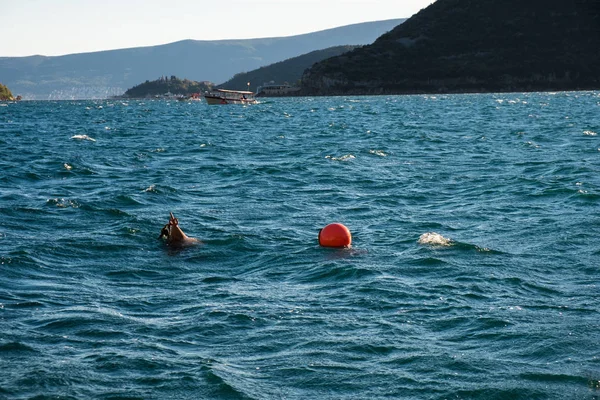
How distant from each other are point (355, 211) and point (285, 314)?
33.6ft

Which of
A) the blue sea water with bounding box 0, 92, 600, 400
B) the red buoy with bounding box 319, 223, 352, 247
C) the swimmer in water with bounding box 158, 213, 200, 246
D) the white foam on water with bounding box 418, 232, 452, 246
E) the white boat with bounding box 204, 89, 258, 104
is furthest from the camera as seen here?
the white boat with bounding box 204, 89, 258, 104

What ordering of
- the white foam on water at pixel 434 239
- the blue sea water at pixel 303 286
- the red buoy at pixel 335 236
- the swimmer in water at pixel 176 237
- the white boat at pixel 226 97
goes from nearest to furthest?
the blue sea water at pixel 303 286
the red buoy at pixel 335 236
the white foam on water at pixel 434 239
the swimmer in water at pixel 176 237
the white boat at pixel 226 97

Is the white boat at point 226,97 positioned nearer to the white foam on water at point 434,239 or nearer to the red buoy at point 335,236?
the white foam on water at point 434,239

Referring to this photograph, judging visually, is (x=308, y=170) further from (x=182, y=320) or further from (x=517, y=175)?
(x=182, y=320)

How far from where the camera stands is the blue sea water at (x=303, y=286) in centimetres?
1088

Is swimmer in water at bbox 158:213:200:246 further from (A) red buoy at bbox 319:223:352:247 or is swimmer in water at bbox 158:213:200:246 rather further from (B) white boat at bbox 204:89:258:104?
(B) white boat at bbox 204:89:258:104

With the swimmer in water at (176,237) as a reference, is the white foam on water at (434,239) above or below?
below

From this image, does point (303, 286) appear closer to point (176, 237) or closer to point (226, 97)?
point (176, 237)

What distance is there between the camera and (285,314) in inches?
532

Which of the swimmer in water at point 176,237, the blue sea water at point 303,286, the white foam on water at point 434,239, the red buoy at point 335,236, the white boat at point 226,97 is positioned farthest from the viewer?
the white boat at point 226,97

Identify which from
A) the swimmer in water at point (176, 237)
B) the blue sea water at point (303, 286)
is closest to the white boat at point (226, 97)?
the blue sea water at point (303, 286)

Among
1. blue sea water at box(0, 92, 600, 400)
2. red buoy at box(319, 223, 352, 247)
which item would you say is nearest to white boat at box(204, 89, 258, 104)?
blue sea water at box(0, 92, 600, 400)

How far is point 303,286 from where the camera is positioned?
15328 millimetres

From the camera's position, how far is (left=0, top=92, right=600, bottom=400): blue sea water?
1088cm
